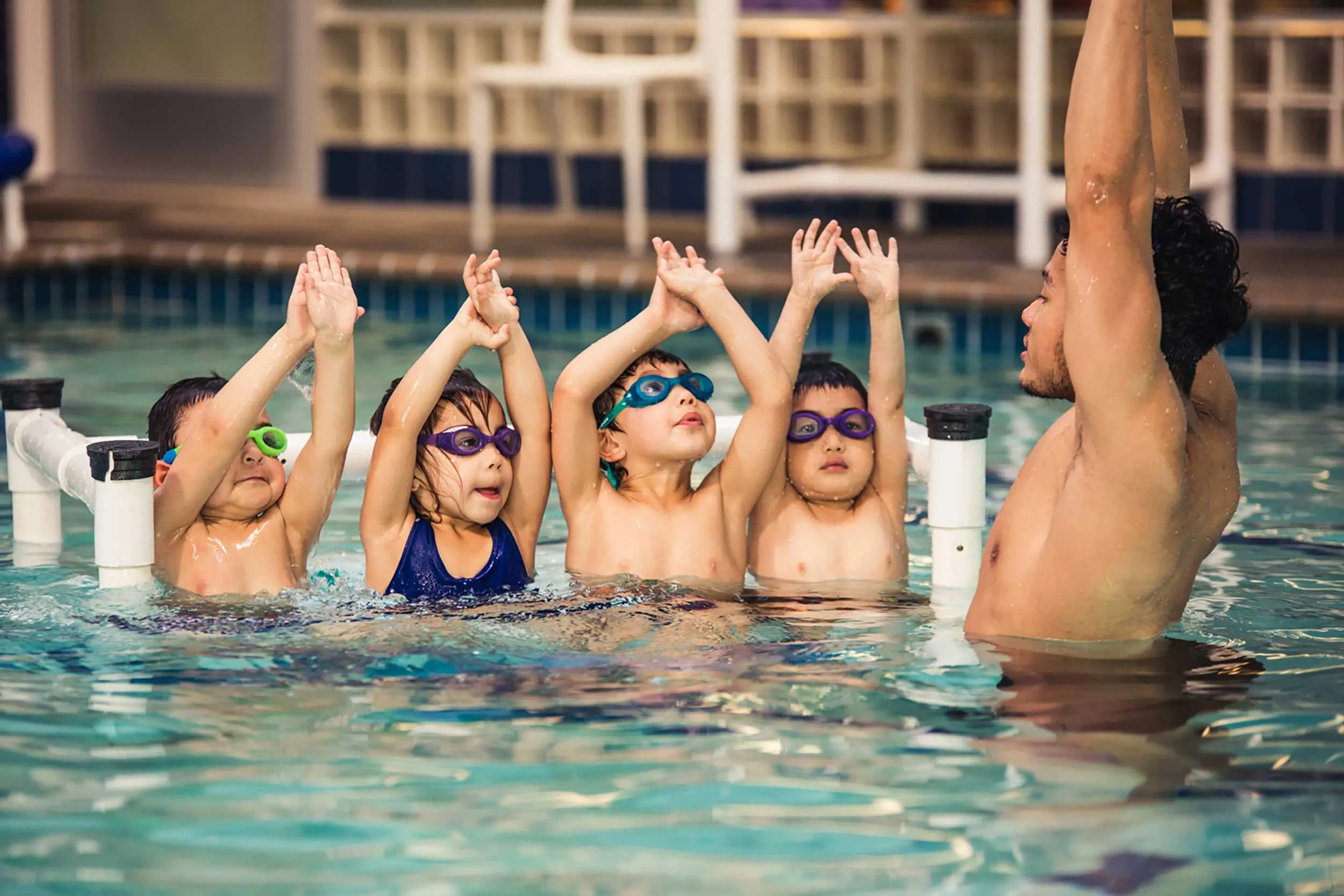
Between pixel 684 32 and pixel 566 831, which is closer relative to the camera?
pixel 566 831

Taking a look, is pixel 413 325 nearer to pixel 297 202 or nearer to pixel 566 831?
pixel 297 202

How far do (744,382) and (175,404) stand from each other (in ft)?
Answer: 4.15

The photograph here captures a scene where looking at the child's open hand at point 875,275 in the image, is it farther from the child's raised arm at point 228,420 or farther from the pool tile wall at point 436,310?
the pool tile wall at point 436,310

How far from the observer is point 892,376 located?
4406 millimetres

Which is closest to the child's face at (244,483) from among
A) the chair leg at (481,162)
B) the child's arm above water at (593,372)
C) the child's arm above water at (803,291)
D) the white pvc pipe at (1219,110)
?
the child's arm above water at (593,372)

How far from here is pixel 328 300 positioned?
3980 mm

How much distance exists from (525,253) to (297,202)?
3172 mm

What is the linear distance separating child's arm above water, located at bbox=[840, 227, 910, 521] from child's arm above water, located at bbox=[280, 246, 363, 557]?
42.3 inches

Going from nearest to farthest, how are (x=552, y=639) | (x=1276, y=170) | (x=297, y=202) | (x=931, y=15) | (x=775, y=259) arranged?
(x=552, y=639) → (x=775, y=259) → (x=1276, y=170) → (x=931, y=15) → (x=297, y=202)

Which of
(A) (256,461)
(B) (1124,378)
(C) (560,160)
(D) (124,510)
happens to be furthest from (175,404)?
(C) (560,160)

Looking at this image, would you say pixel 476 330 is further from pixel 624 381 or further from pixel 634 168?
pixel 634 168

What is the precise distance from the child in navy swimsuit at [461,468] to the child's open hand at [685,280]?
0.33 metres

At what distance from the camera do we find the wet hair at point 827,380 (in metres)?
4.46

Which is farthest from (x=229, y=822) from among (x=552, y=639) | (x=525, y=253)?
(x=525, y=253)
